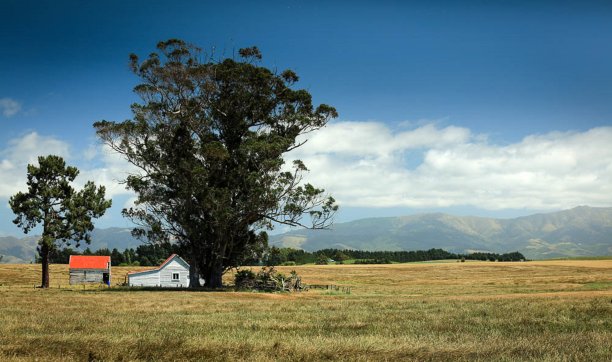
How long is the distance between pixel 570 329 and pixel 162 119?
45.3 metres

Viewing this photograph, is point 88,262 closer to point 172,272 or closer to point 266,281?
point 172,272

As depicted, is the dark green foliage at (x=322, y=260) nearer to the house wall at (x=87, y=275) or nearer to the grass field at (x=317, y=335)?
the house wall at (x=87, y=275)

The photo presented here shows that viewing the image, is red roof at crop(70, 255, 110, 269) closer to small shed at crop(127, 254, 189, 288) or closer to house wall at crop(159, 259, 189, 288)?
small shed at crop(127, 254, 189, 288)

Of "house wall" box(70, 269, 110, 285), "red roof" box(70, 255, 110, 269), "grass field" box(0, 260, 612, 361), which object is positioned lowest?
"grass field" box(0, 260, 612, 361)

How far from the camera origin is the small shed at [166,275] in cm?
7681

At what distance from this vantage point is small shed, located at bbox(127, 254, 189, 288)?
76.8 meters

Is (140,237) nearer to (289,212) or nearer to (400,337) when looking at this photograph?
(289,212)

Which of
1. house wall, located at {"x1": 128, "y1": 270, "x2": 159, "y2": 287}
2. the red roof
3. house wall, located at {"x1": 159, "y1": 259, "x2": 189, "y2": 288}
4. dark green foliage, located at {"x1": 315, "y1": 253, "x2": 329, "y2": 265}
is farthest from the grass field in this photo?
dark green foliage, located at {"x1": 315, "y1": 253, "x2": 329, "y2": 265}

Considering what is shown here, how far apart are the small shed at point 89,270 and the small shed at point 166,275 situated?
37.1 feet

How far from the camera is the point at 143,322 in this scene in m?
20.5

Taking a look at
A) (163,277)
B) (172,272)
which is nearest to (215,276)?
(172,272)

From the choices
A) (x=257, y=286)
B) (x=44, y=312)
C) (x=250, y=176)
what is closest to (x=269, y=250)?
Answer: (x=257, y=286)

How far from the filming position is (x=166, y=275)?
7731 cm

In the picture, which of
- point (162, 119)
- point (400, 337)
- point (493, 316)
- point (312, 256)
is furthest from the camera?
point (312, 256)
